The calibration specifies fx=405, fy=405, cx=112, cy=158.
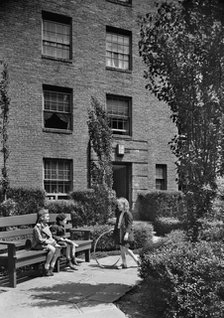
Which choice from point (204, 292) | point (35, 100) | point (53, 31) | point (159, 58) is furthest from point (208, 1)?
point (53, 31)

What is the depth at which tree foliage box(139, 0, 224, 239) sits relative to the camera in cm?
631

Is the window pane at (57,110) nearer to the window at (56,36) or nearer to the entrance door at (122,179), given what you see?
the window at (56,36)

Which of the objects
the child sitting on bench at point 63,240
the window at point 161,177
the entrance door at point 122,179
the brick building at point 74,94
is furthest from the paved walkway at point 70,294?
the window at point 161,177

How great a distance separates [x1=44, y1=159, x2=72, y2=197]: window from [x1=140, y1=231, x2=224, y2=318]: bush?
1289 centimetres

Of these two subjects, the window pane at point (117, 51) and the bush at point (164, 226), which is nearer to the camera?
the bush at point (164, 226)

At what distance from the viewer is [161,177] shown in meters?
21.5

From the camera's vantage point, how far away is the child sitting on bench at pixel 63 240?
29.7 feet

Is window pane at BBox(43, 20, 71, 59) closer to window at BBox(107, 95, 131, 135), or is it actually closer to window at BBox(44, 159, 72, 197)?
window at BBox(107, 95, 131, 135)

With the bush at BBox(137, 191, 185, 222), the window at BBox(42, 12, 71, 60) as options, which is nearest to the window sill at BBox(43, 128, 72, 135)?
the window at BBox(42, 12, 71, 60)

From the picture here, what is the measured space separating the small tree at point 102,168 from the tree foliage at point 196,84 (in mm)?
7819

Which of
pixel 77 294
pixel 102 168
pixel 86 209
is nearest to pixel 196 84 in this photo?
pixel 77 294

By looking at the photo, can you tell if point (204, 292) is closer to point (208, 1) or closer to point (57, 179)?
point (208, 1)

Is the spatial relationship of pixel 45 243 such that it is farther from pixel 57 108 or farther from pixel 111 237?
pixel 57 108

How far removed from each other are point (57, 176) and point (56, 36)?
21.5 feet
